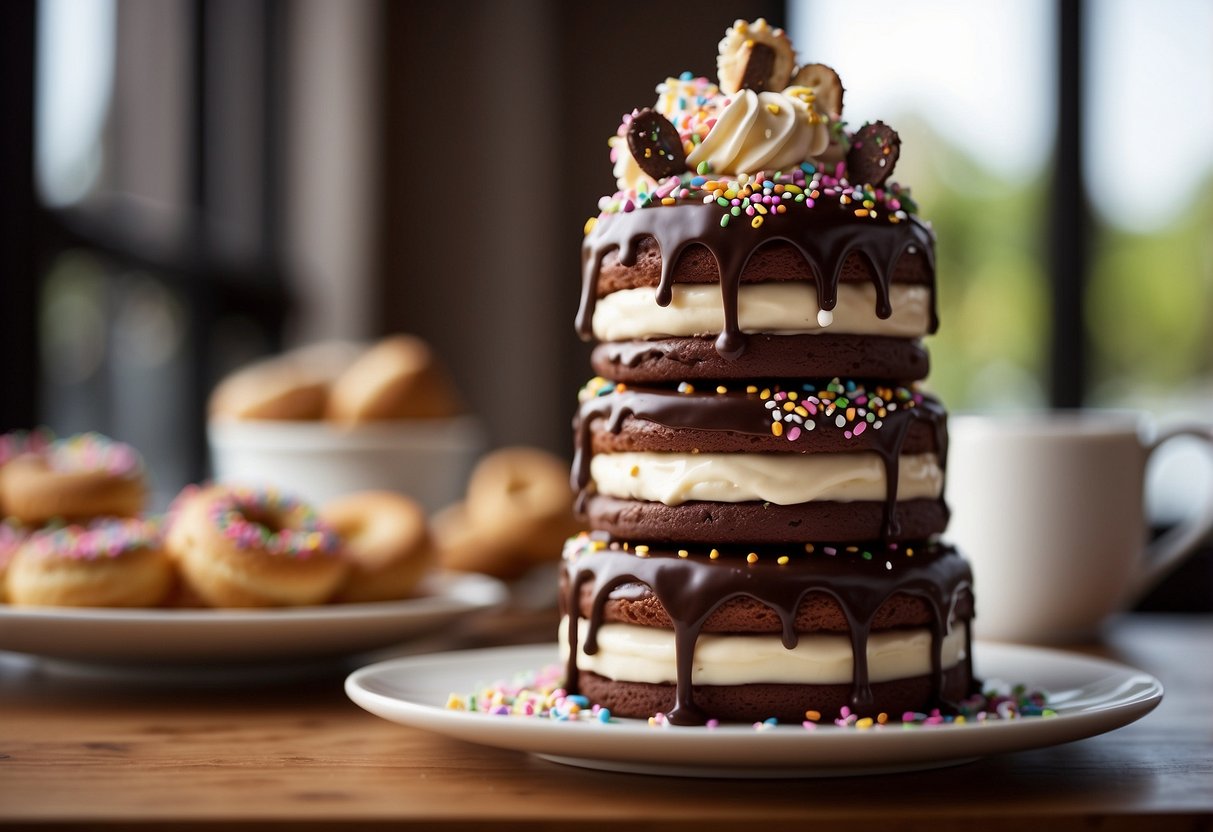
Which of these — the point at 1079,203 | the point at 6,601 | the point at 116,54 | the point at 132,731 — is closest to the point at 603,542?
the point at 132,731

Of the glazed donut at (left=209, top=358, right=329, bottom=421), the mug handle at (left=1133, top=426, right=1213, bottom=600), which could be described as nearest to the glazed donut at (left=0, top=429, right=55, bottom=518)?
the glazed donut at (left=209, top=358, right=329, bottom=421)

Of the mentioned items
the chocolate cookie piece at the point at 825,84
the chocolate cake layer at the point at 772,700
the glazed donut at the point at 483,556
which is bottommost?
the glazed donut at the point at 483,556

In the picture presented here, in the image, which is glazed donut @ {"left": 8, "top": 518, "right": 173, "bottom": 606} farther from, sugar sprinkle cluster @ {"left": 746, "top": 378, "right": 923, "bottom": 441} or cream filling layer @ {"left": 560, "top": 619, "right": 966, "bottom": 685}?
sugar sprinkle cluster @ {"left": 746, "top": 378, "right": 923, "bottom": 441}

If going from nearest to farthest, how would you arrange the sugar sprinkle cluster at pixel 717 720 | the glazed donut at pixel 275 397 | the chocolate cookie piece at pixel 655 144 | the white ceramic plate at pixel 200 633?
the sugar sprinkle cluster at pixel 717 720 → the chocolate cookie piece at pixel 655 144 → the white ceramic plate at pixel 200 633 → the glazed donut at pixel 275 397

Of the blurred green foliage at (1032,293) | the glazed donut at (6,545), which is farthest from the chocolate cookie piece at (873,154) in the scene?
the blurred green foliage at (1032,293)

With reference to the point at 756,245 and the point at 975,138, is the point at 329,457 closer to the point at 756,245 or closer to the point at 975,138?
the point at 756,245

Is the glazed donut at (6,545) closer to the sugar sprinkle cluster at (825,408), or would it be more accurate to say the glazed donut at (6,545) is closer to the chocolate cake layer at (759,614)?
the chocolate cake layer at (759,614)

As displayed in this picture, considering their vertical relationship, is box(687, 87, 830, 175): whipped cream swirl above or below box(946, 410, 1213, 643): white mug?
above
